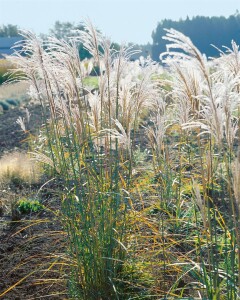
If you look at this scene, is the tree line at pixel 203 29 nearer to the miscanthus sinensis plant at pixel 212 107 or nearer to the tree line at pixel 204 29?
the tree line at pixel 204 29

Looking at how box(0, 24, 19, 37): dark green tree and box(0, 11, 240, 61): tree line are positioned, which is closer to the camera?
box(0, 24, 19, 37): dark green tree

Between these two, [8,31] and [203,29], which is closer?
[8,31]

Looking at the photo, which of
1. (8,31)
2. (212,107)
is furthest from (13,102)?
(8,31)

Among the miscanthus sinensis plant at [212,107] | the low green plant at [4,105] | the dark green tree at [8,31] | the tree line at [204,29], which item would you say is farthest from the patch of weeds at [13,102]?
the tree line at [204,29]

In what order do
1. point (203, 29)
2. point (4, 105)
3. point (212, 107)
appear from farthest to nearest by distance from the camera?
point (203, 29) → point (4, 105) → point (212, 107)

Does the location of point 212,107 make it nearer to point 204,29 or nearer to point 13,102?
point 13,102

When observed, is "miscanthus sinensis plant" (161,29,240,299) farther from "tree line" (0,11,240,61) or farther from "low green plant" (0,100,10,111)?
"tree line" (0,11,240,61)

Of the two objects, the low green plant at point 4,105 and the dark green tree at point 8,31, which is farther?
the dark green tree at point 8,31

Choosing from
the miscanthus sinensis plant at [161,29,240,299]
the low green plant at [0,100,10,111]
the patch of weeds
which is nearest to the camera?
the miscanthus sinensis plant at [161,29,240,299]

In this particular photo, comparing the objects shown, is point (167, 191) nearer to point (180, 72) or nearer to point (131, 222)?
point (131, 222)

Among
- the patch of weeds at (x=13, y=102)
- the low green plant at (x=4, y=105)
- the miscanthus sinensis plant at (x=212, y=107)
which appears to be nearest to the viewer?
the miscanthus sinensis plant at (x=212, y=107)

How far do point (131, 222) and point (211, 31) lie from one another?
2663 inches

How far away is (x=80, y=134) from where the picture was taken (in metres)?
3.67

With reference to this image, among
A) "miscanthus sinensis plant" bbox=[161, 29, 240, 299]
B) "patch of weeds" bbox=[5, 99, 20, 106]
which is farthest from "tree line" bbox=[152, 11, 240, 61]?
"miscanthus sinensis plant" bbox=[161, 29, 240, 299]
